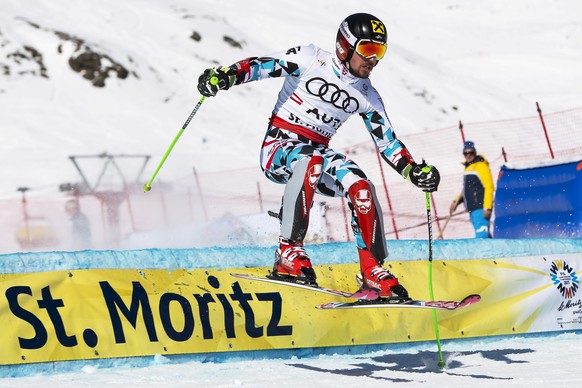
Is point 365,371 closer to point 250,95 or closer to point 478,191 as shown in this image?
point 478,191

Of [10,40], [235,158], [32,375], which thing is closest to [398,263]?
[32,375]

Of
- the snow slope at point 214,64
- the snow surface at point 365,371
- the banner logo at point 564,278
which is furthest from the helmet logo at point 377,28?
the snow slope at point 214,64

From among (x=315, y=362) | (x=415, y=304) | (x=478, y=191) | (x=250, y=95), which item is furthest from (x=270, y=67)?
(x=250, y=95)

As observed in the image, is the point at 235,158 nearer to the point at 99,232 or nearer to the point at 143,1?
the point at 99,232

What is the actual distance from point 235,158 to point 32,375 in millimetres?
34902

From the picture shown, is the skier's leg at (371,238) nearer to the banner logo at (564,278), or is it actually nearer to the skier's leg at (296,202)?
the skier's leg at (296,202)

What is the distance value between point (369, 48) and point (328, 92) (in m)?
0.41

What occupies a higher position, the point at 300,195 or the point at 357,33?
the point at 357,33

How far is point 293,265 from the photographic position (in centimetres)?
599

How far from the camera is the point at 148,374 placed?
575 centimetres

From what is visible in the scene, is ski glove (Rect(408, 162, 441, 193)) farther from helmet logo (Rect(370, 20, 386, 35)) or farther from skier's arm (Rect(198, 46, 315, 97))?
skier's arm (Rect(198, 46, 315, 97))

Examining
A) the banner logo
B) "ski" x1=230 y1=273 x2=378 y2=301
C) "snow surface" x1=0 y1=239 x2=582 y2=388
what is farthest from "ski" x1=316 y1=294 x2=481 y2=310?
the banner logo

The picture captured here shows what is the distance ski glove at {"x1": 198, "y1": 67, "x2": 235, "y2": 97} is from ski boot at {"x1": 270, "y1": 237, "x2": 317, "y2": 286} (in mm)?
1082

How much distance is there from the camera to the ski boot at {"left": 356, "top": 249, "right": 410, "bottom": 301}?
19.1 ft
